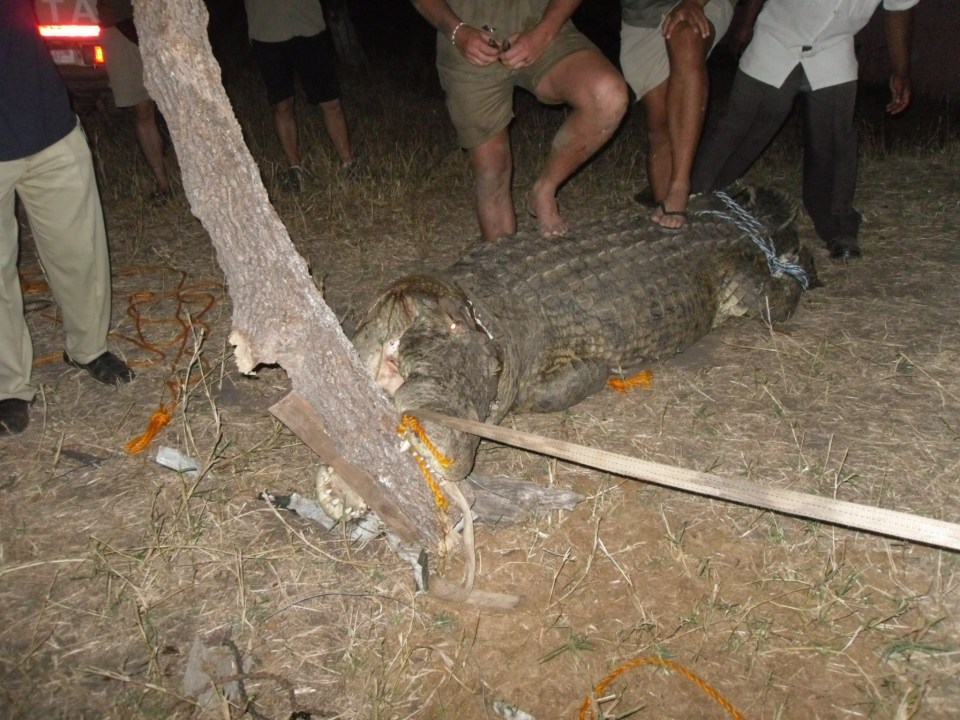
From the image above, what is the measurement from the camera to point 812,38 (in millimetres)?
3777

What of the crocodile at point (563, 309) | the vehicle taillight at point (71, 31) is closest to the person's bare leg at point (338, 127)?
the vehicle taillight at point (71, 31)

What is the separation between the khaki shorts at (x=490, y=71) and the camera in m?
3.45

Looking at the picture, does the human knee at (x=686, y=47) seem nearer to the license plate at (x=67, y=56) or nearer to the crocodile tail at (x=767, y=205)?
the crocodile tail at (x=767, y=205)

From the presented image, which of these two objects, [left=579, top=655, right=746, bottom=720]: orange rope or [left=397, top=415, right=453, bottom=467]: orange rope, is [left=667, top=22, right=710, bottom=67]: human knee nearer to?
[left=397, top=415, right=453, bottom=467]: orange rope

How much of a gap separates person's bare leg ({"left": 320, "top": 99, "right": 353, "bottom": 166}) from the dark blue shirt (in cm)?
303

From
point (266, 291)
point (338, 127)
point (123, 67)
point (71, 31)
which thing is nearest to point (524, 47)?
point (266, 291)

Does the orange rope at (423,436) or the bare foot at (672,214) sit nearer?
the orange rope at (423,436)

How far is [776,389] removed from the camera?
3.08 m

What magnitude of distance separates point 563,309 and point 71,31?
5.22 metres

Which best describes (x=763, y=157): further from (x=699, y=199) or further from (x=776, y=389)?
(x=776, y=389)

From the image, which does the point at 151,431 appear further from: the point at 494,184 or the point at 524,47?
the point at 524,47

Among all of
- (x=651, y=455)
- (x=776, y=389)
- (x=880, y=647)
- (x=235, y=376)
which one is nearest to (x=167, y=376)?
(x=235, y=376)

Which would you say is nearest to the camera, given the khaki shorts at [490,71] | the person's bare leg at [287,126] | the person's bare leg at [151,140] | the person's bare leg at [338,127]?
the khaki shorts at [490,71]

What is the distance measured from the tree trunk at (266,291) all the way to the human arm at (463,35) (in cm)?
165
